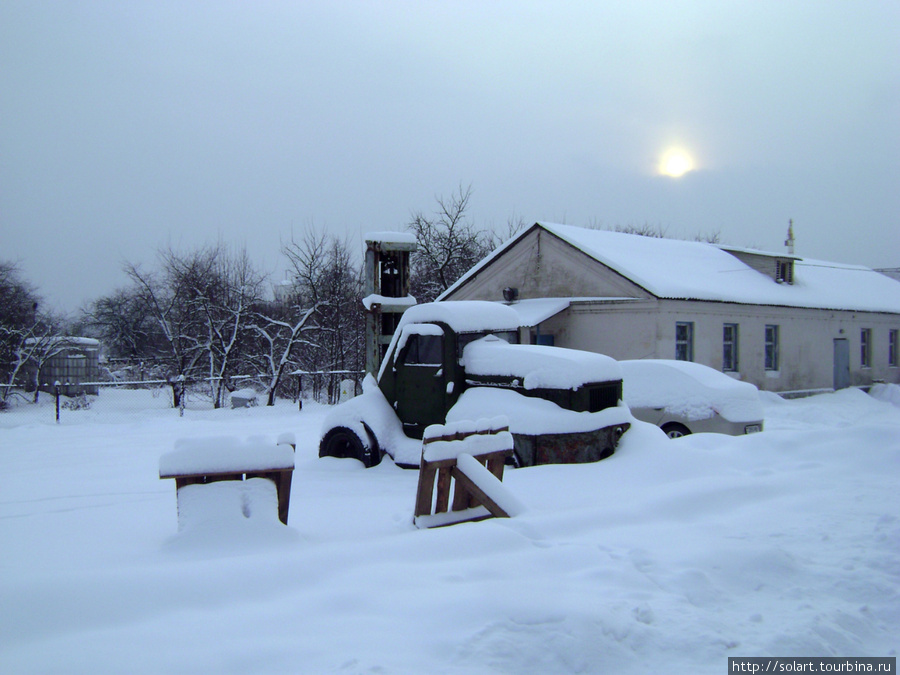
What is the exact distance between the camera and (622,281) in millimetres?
18516

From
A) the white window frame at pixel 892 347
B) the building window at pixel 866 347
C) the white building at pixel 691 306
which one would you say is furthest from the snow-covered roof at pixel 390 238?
the white window frame at pixel 892 347

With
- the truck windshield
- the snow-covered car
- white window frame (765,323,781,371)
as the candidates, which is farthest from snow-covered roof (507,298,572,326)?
the truck windshield

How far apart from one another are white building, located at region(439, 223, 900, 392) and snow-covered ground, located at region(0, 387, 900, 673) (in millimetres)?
11425

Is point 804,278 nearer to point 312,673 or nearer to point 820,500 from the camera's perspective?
point 820,500

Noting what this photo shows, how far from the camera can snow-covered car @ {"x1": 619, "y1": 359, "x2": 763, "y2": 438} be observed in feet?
34.2

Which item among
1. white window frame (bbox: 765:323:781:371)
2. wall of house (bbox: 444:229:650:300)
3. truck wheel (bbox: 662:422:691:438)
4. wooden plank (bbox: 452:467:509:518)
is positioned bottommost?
truck wheel (bbox: 662:422:691:438)

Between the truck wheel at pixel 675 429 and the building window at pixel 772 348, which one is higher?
the building window at pixel 772 348

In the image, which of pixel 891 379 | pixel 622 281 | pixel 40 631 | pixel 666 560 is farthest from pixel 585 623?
pixel 891 379

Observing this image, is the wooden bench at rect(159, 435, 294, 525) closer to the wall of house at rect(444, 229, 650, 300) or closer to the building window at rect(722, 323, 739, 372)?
Result: the wall of house at rect(444, 229, 650, 300)

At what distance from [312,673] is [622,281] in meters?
16.9

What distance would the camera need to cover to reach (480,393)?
830 cm

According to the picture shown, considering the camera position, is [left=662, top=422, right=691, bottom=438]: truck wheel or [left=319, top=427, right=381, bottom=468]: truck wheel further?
[left=662, top=422, right=691, bottom=438]: truck wheel

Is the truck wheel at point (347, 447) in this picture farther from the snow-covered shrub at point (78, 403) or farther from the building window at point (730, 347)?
the building window at point (730, 347)

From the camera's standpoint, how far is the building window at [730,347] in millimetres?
19797
